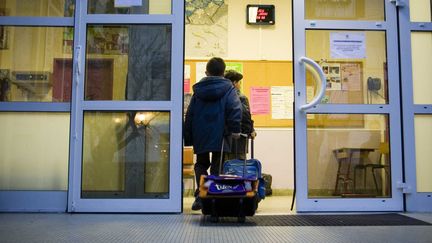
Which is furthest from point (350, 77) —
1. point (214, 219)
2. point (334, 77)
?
point (214, 219)

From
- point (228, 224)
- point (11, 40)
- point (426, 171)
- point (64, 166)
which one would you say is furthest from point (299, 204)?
point (11, 40)

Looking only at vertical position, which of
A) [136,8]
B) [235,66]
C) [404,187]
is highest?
[136,8]

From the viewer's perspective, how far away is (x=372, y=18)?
Result: 15.2 feet

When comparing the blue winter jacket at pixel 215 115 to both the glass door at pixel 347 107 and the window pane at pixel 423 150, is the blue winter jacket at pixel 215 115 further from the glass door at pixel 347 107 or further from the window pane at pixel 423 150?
the window pane at pixel 423 150

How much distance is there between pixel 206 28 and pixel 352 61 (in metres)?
2.62

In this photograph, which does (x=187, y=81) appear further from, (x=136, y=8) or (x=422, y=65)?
(x=422, y=65)

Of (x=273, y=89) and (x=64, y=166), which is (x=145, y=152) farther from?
(x=273, y=89)

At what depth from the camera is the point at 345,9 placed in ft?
15.2

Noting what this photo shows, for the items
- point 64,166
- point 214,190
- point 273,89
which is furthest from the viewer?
point 273,89

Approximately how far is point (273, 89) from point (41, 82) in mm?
3145

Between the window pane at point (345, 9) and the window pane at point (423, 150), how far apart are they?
0.97m

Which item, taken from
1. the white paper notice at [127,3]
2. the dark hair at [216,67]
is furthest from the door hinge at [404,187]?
the white paper notice at [127,3]

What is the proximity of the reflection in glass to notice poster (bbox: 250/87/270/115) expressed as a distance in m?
2.22

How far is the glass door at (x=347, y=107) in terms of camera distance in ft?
14.6
